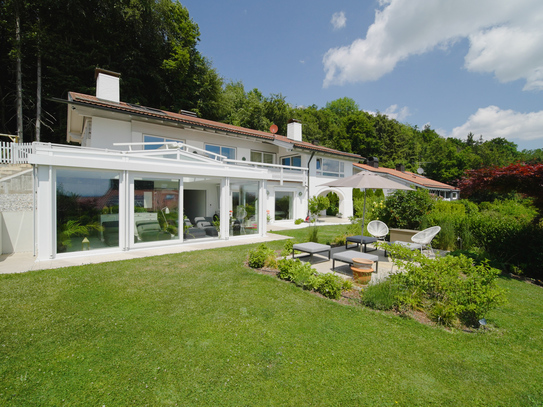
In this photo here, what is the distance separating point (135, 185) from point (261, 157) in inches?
492

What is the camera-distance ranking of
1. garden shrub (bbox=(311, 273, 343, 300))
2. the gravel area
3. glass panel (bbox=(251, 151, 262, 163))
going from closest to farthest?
1. garden shrub (bbox=(311, 273, 343, 300))
2. the gravel area
3. glass panel (bbox=(251, 151, 262, 163))

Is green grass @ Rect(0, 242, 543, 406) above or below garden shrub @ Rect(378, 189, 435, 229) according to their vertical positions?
below

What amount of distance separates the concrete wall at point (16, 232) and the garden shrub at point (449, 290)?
38.4ft

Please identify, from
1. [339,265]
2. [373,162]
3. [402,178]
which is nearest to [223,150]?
[339,265]

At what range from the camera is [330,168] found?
76.9ft

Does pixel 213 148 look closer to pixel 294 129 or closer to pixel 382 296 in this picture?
pixel 294 129

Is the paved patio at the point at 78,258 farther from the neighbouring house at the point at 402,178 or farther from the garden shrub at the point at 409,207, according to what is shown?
the neighbouring house at the point at 402,178

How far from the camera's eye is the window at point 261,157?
65.4ft

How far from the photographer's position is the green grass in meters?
2.70

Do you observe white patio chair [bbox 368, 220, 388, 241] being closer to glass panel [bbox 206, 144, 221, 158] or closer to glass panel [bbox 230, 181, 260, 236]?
glass panel [bbox 230, 181, 260, 236]

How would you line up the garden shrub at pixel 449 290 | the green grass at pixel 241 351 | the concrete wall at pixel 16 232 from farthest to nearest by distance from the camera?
the concrete wall at pixel 16 232
the garden shrub at pixel 449 290
the green grass at pixel 241 351

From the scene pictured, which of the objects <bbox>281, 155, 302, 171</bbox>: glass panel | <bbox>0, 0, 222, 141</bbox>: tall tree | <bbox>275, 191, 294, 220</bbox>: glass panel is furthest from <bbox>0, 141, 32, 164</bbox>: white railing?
<bbox>281, 155, 302, 171</bbox>: glass panel

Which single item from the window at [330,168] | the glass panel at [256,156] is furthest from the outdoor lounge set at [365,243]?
the window at [330,168]

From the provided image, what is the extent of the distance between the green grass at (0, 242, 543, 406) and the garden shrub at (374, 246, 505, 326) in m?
0.39
